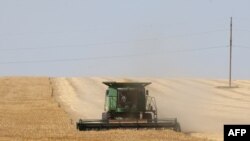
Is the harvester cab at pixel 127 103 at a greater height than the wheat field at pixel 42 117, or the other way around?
the harvester cab at pixel 127 103

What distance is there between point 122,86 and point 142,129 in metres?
3.44

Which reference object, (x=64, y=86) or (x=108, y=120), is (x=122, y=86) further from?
(x=64, y=86)

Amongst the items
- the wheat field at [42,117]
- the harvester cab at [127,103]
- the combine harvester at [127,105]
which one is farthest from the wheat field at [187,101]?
the harvester cab at [127,103]

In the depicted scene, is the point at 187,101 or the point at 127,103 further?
the point at 187,101

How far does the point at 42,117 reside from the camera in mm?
45969

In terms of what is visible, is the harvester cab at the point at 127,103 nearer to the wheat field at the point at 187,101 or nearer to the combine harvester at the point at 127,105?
the combine harvester at the point at 127,105

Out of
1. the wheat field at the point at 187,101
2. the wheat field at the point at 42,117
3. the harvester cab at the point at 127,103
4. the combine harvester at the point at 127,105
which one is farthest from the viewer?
the wheat field at the point at 187,101

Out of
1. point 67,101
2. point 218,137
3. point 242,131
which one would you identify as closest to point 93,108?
point 67,101

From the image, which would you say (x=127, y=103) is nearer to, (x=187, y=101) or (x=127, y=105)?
(x=127, y=105)

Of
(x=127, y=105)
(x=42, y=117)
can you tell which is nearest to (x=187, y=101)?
(x=42, y=117)

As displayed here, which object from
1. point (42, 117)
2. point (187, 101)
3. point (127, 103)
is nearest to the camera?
point (127, 103)

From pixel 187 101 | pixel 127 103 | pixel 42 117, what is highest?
pixel 127 103

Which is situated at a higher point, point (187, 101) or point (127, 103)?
point (127, 103)

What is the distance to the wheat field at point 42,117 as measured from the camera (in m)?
29.4
